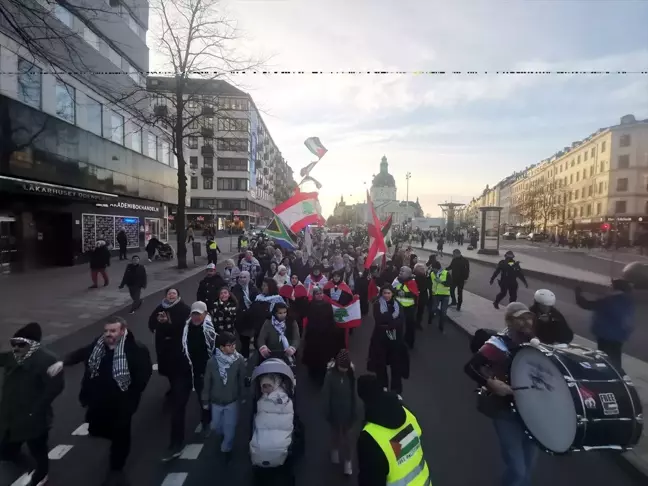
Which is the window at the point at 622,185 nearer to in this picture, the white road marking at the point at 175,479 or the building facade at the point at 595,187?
the building facade at the point at 595,187

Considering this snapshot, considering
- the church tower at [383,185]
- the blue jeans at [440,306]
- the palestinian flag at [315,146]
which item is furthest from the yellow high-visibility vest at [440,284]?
the church tower at [383,185]

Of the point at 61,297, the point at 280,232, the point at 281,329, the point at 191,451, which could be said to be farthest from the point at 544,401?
the point at 61,297

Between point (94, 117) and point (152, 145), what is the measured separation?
7.90m

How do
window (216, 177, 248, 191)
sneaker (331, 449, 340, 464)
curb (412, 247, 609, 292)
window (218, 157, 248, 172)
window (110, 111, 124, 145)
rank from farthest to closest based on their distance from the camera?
1. window (216, 177, 248, 191)
2. window (218, 157, 248, 172)
3. window (110, 111, 124, 145)
4. curb (412, 247, 609, 292)
5. sneaker (331, 449, 340, 464)

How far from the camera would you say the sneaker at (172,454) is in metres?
4.39

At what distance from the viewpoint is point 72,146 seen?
65.1ft

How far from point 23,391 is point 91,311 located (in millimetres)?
8784

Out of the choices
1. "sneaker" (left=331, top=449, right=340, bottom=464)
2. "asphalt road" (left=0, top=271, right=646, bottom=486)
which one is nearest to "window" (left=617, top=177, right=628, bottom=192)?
"asphalt road" (left=0, top=271, right=646, bottom=486)

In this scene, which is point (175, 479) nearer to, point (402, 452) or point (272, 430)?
point (272, 430)

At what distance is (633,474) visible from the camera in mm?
4164

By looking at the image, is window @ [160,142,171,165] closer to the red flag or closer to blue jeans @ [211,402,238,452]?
the red flag

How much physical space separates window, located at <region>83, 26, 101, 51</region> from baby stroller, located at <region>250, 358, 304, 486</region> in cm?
2324

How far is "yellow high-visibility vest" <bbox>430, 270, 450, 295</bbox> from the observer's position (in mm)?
10094

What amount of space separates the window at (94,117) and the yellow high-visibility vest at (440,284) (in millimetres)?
19335
